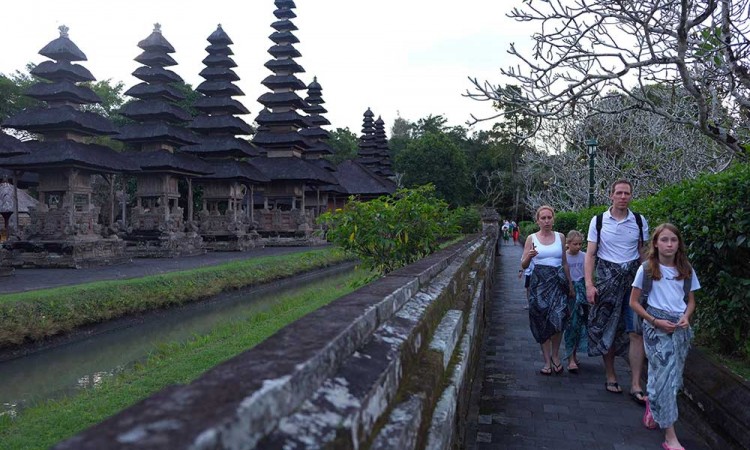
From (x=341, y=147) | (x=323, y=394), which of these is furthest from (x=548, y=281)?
(x=341, y=147)

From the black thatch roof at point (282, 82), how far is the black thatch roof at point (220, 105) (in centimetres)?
613

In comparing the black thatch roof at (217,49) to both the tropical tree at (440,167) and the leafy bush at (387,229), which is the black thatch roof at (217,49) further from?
the leafy bush at (387,229)

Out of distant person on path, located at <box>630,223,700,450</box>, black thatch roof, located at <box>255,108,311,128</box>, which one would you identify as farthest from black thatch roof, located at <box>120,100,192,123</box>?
distant person on path, located at <box>630,223,700,450</box>

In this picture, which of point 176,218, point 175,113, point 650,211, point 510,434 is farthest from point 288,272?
point 510,434

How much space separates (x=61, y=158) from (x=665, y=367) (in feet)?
68.3

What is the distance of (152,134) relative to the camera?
2569cm

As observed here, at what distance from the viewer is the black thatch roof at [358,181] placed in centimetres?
4550

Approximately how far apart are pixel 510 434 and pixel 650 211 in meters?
3.92

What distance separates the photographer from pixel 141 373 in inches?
309

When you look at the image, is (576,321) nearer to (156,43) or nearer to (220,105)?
(156,43)

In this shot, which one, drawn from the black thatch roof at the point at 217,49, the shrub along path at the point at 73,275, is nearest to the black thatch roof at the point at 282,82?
the black thatch roof at the point at 217,49

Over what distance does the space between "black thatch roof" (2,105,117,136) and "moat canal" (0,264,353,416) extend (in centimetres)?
973

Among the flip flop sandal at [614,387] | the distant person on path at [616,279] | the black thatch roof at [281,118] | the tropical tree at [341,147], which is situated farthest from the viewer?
the tropical tree at [341,147]

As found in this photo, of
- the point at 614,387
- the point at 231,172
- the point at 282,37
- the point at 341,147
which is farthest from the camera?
the point at 341,147
